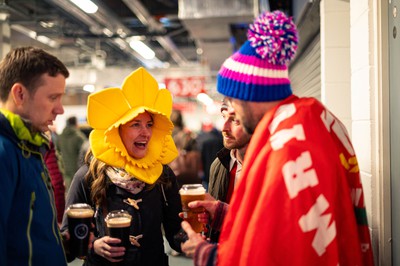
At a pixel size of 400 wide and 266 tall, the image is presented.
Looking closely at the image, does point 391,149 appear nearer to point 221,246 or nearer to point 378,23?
point 378,23

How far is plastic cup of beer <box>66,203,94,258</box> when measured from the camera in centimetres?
199

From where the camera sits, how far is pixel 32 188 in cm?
177

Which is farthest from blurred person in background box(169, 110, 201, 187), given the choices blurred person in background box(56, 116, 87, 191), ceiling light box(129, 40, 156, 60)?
ceiling light box(129, 40, 156, 60)

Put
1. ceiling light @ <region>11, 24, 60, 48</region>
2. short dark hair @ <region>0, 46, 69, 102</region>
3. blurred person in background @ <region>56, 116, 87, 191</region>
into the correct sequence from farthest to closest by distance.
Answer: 1. ceiling light @ <region>11, 24, 60, 48</region>
2. blurred person in background @ <region>56, 116, 87, 191</region>
3. short dark hair @ <region>0, 46, 69, 102</region>

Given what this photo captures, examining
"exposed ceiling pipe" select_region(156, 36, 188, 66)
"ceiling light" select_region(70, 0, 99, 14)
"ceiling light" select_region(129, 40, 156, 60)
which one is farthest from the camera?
"exposed ceiling pipe" select_region(156, 36, 188, 66)

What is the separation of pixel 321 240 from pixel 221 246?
374 millimetres

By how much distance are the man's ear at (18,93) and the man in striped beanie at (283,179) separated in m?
0.82

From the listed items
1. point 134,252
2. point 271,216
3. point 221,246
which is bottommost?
point 134,252

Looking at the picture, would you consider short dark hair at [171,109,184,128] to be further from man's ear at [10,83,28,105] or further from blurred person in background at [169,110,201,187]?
man's ear at [10,83,28,105]

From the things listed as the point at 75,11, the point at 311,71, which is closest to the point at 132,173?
the point at 311,71

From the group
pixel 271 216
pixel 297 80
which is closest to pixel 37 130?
pixel 271 216

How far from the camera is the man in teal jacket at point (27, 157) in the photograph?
1.70 m

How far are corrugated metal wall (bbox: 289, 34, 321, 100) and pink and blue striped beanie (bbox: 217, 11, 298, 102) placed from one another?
3179 mm

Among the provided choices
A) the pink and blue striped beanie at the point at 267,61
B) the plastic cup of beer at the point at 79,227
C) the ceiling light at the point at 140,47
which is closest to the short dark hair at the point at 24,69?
the plastic cup of beer at the point at 79,227
